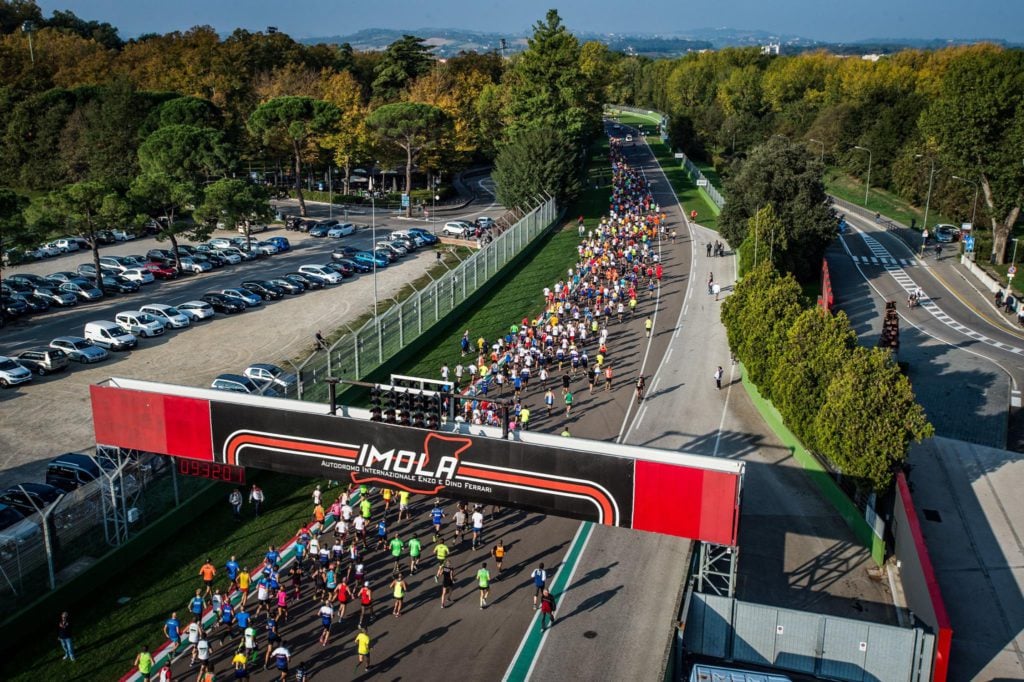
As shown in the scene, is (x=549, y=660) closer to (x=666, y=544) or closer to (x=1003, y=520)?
(x=666, y=544)

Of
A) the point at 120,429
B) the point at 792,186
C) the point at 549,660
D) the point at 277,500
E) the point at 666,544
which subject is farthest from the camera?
the point at 792,186

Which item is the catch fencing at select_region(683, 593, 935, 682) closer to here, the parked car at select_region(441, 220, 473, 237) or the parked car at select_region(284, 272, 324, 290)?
the parked car at select_region(284, 272, 324, 290)

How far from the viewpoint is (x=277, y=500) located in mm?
29734

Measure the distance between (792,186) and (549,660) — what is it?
46.6 metres

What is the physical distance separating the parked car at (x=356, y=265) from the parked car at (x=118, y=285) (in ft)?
43.1

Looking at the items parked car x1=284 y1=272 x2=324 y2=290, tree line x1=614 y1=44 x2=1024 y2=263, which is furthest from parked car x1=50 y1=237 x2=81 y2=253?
tree line x1=614 y1=44 x2=1024 y2=263

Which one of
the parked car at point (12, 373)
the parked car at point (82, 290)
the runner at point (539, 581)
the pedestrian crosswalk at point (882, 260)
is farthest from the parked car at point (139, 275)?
the pedestrian crosswalk at point (882, 260)

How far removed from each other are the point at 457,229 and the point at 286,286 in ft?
62.4

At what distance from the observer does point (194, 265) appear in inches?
2379

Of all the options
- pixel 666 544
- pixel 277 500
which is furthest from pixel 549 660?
pixel 277 500

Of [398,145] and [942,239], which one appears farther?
[398,145]

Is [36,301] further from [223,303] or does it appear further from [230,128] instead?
[230,128]

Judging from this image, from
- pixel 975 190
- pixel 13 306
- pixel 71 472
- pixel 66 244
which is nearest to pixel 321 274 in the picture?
pixel 13 306

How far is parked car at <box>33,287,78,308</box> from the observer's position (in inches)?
2034
